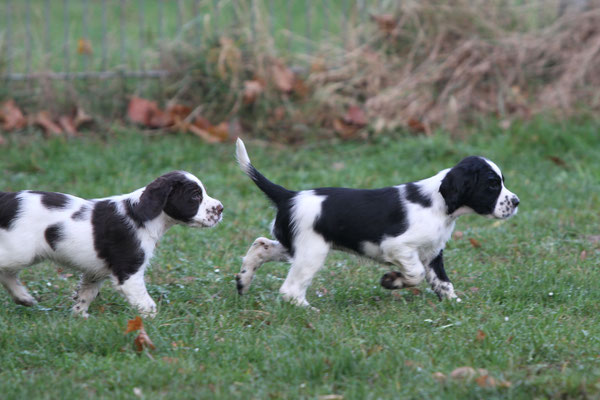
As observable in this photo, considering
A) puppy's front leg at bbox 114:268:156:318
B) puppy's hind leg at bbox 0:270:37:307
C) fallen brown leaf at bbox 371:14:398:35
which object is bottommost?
puppy's hind leg at bbox 0:270:37:307

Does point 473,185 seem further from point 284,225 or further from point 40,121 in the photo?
point 40,121

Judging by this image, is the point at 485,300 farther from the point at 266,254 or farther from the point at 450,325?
the point at 266,254

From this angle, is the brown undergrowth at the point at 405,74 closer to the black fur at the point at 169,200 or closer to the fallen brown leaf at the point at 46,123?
the fallen brown leaf at the point at 46,123

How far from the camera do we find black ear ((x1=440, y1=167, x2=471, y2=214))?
4.91 m

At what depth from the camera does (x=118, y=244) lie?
480 centimetres

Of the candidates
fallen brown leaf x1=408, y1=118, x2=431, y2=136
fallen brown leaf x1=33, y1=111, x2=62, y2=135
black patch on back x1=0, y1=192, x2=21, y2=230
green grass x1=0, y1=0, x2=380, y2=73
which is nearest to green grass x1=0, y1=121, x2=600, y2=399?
black patch on back x1=0, y1=192, x2=21, y2=230

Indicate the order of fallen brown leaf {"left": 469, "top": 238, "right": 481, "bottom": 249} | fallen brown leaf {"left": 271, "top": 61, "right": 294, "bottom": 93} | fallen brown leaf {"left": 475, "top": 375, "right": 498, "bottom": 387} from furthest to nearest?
fallen brown leaf {"left": 271, "top": 61, "right": 294, "bottom": 93} → fallen brown leaf {"left": 469, "top": 238, "right": 481, "bottom": 249} → fallen brown leaf {"left": 475, "top": 375, "right": 498, "bottom": 387}

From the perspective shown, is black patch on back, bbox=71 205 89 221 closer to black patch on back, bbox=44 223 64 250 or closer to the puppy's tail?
black patch on back, bbox=44 223 64 250

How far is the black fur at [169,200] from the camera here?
481cm

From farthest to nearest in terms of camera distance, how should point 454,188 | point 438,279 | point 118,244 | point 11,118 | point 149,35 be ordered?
point 149,35
point 11,118
point 438,279
point 454,188
point 118,244

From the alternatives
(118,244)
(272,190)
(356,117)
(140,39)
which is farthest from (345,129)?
(118,244)

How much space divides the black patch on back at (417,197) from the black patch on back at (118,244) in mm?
1673

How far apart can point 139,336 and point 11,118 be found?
6467mm

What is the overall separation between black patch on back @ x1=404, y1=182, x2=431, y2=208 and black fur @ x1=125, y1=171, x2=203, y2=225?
4.28 feet
